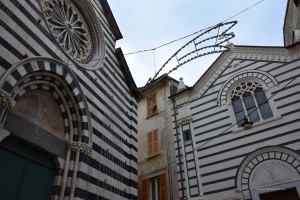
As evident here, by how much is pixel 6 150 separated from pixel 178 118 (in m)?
8.69

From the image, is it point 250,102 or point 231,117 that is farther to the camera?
point 231,117

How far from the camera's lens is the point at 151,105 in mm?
15828

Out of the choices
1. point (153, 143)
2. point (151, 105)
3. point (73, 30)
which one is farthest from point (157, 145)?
point (73, 30)

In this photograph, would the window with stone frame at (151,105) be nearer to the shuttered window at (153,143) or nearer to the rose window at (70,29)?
the shuttered window at (153,143)

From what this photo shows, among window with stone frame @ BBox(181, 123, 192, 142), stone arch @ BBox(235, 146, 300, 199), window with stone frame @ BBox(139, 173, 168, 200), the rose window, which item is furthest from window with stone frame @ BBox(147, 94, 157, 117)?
stone arch @ BBox(235, 146, 300, 199)

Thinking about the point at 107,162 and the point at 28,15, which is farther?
the point at 107,162

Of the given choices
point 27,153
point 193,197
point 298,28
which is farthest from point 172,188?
point 298,28

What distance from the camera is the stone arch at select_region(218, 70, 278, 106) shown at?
1127 cm

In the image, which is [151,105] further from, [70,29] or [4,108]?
[4,108]

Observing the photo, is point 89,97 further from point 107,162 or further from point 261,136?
point 261,136

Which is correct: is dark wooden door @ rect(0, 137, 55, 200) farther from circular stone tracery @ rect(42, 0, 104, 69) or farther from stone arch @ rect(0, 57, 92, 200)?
circular stone tracery @ rect(42, 0, 104, 69)

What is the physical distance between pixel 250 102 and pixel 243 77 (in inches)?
49.2

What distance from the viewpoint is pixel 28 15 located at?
6852 mm

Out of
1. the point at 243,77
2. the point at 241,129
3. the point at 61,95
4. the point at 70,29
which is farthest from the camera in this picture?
the point at 243,77
